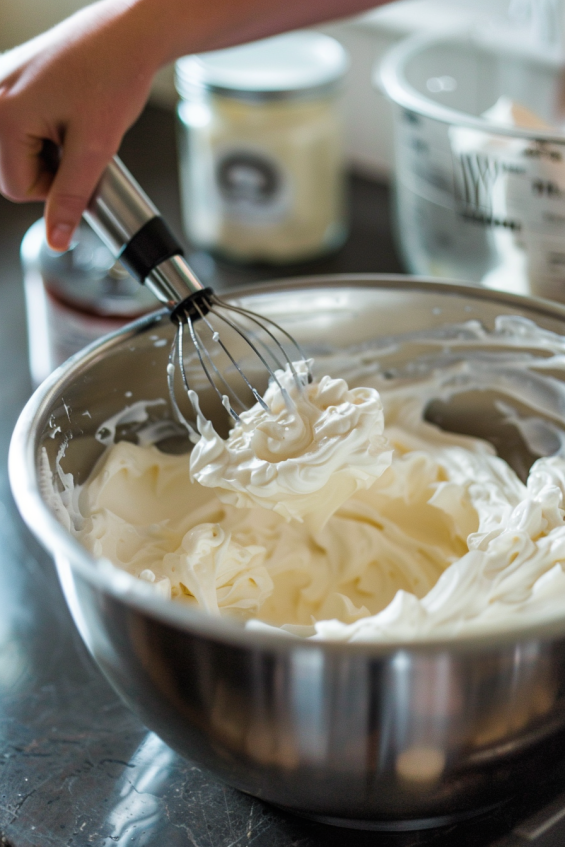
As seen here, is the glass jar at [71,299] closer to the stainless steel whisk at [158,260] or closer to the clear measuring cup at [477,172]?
the stainless steel whisk at [158,260]

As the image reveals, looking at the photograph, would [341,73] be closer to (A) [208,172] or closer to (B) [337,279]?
(A) [208,172]

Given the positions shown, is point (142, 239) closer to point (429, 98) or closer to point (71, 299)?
point (71, 299)

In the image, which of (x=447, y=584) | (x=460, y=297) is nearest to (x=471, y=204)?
(x=460, y=297)

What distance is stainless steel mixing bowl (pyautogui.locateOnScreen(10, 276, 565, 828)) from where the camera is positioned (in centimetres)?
38

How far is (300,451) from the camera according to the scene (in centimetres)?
62

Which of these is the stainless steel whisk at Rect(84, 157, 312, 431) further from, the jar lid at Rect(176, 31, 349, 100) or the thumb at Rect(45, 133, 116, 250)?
the jar lid at Rect(176, 31, 349, 100)

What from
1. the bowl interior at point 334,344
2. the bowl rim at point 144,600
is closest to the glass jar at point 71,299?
the bowl interior at point 334,344

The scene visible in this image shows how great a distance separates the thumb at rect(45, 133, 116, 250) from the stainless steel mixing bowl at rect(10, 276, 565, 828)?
6.8 inches


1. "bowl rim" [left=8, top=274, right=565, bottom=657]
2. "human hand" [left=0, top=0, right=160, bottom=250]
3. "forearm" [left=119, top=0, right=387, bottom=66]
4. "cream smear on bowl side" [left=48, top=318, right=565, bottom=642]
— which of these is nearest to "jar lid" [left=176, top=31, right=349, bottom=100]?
"forearm" [left=119, top=0, right=387, bottom=66]

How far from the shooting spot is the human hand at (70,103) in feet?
2.03

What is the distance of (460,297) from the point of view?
715mm

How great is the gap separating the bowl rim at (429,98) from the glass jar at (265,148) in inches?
3.3

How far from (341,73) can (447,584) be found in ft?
2.51

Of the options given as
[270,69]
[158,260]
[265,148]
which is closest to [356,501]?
[158,260]
